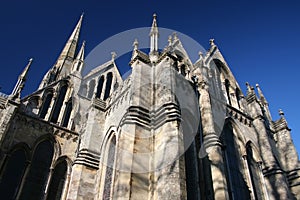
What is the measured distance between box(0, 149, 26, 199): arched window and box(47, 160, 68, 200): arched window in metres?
1.69

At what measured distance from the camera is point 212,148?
11.8m

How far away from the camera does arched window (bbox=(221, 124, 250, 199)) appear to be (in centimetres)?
1309

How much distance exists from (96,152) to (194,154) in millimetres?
5279

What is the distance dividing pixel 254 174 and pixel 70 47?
27913 mm

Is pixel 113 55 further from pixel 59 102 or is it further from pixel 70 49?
pixel 59 102

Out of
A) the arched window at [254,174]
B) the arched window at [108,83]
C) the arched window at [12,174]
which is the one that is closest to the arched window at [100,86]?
the arched window at [108,83]

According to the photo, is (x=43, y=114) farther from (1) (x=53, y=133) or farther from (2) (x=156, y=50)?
(2) (x=156, y=50)

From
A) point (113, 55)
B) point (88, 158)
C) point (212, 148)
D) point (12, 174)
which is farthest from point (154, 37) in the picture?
point (113, 55)

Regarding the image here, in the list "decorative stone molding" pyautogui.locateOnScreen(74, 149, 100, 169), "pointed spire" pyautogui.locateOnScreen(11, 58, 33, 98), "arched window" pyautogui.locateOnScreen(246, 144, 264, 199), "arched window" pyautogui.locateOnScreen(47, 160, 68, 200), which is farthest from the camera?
"pointed spire" pyautogui.locateOnScreen(11, 58, 33, 98)

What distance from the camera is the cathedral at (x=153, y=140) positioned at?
9750mm

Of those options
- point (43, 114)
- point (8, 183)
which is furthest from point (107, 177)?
point (43, 114)

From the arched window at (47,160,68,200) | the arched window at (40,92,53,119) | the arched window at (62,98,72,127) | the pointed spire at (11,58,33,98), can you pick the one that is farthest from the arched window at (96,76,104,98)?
the arched window at (47,160,68,200)

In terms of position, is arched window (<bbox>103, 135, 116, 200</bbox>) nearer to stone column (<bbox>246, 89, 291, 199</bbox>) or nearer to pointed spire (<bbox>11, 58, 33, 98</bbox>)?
pointed spire (<bbox>11, 58, 33, 98</bbox>)

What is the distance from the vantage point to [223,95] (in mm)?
18547
